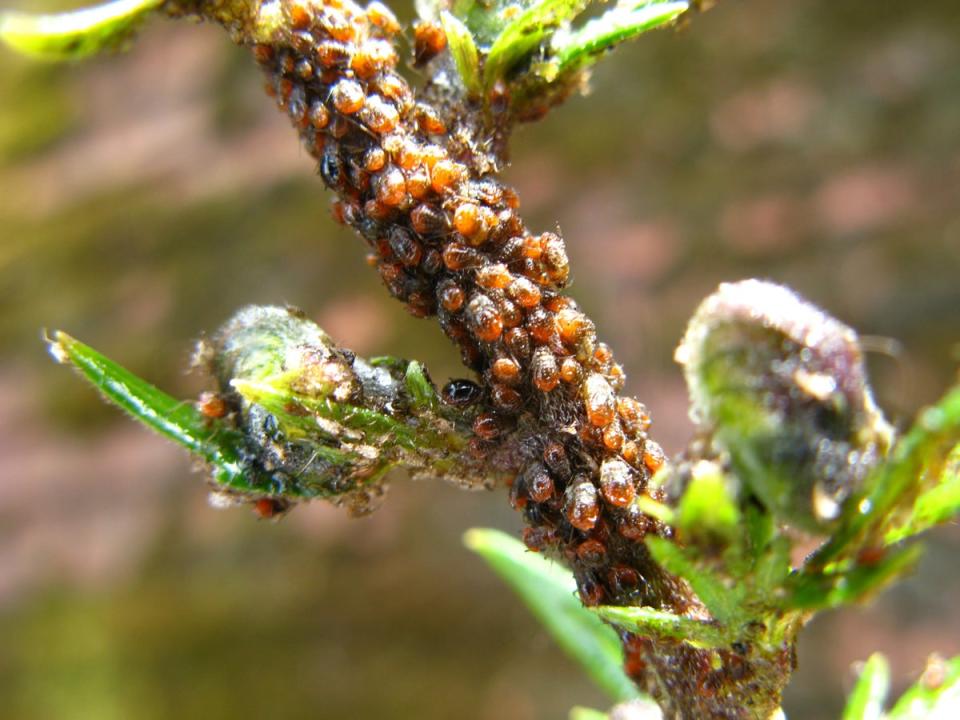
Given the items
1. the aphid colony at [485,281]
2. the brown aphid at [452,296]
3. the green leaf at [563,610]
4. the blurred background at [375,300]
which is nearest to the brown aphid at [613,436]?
the aphid colony at [485,281]

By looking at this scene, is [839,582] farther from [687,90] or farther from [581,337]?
[687,90]

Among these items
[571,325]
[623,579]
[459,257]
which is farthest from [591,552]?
[459,257]

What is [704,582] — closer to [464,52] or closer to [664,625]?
[664,625]

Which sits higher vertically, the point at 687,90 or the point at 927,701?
the point at 687,90

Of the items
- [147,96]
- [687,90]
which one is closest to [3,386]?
[147,96]

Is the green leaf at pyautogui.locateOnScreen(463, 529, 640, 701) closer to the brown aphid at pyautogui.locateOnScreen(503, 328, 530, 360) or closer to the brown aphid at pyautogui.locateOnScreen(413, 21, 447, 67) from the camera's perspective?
the brown aphid at pyautogui.locateOnScreen(503, 328, 530, 360)
